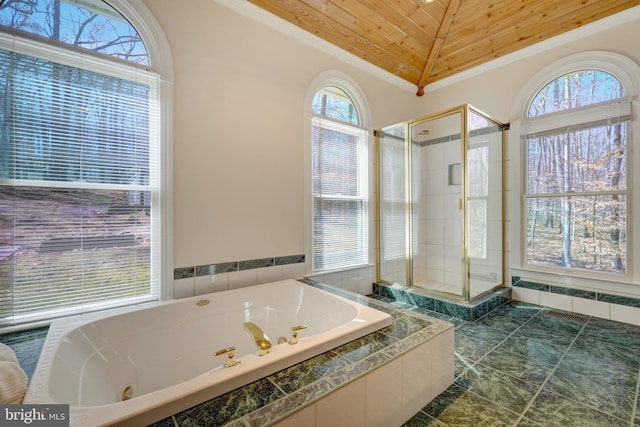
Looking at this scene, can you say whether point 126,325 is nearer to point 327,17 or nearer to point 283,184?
point 283,184

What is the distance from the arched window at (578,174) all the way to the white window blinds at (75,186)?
3.27m

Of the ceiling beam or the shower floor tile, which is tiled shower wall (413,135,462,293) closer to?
the shower floor tile

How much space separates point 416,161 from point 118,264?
9.08 feet

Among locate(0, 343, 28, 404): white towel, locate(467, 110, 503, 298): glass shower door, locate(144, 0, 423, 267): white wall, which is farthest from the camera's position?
locate(467, 110, 503, 298): glass shower door

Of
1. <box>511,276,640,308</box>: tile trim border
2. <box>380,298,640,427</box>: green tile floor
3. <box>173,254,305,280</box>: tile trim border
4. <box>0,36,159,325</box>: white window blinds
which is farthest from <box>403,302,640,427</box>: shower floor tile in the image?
<box>0,36,159,325</box>: white window blinds

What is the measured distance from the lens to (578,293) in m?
2.39

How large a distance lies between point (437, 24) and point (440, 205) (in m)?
1.84

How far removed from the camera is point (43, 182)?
1.47 m

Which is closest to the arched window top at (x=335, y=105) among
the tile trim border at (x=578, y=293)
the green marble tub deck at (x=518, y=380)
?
the green marble tub deck at (x=518, y=380)

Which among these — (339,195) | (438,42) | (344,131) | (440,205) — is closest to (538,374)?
(440,205)

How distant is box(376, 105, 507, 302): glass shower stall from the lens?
2.51 m

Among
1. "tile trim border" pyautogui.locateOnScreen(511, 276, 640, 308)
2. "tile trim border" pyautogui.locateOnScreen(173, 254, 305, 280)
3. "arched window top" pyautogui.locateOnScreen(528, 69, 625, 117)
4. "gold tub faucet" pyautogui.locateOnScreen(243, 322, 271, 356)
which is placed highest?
"arched window top" pyautogui.locateOnScreen(528, 69, 625, 117)

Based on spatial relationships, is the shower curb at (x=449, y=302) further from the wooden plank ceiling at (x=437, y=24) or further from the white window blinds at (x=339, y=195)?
the wooden plank ceiling at (x=437, y=24)

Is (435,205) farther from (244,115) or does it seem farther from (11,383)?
(11,383)
